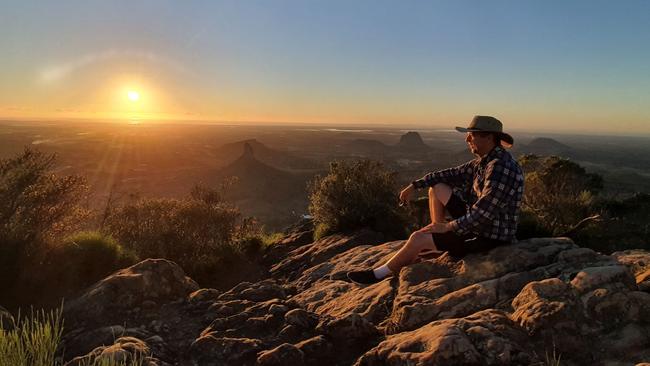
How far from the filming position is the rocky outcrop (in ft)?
12.9

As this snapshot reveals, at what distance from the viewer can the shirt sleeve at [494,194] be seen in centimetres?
511

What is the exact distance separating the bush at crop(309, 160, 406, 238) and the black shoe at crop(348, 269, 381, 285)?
474 centimetres

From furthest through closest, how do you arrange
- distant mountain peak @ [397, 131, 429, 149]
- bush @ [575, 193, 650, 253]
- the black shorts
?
distant mountain peak @ [397, 131, 429, 149]
bush @ [575, 193, 650, 253]
the black shorts

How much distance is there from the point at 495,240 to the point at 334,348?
91.0 inches

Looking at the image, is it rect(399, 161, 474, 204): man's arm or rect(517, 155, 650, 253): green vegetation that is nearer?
rect(399, 161, 474, 204): man's arm

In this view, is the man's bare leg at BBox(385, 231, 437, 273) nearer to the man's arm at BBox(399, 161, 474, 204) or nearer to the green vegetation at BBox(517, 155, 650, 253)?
the man's arm at BBox(399, 161, 474, 204)

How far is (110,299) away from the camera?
631cm

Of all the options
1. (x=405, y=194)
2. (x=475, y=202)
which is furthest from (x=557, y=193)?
(x=475, y=202)

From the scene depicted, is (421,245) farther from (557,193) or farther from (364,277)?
(557,193)

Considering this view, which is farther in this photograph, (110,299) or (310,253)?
(310,253)

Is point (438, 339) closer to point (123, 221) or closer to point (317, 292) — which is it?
point (317, 292)

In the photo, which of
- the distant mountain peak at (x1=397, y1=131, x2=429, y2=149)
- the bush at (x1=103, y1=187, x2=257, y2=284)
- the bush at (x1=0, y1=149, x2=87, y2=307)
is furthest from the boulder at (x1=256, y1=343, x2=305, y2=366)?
the distant mountain peak at (x1=397, y1=131, x2=429, y2=149)

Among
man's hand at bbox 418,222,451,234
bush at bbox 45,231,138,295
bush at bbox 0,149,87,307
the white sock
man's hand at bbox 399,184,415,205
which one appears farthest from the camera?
bush at bbox 45,231,138,295

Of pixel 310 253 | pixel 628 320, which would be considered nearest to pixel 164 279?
pixel 310 253
